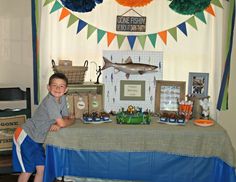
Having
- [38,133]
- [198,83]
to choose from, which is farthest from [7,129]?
[198,83]

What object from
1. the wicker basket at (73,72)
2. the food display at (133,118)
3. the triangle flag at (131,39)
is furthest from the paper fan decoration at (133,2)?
the food display at (133,118)

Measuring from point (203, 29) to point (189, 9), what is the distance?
0.64ft

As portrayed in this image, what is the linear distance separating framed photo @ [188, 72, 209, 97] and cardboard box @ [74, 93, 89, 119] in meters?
0.81

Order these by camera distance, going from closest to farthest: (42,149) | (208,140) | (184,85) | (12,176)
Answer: (208,140) < (42,149) < (184,85) < (12,176)

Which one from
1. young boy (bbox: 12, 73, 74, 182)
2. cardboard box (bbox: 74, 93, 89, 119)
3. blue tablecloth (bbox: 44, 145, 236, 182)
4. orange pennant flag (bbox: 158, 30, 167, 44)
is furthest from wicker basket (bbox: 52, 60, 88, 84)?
orange pennant flag (bbox: 158, 30, 167, 44)

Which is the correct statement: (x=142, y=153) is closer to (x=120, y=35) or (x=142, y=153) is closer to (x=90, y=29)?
(x=120, y=35)

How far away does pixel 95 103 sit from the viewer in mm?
2529

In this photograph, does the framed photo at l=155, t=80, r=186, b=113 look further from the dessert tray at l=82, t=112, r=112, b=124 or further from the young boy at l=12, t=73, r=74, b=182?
the young boy at l=12, t=73, r=74, b=182

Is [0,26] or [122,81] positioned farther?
[0,26]

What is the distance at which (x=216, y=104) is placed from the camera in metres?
2.73

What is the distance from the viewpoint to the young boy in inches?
87.7

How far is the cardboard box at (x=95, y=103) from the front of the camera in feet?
8.29

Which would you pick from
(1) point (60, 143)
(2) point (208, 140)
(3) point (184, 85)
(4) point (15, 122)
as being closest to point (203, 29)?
(3) point (184, 85)

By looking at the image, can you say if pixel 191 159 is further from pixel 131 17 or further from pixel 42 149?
pixel 131 17
